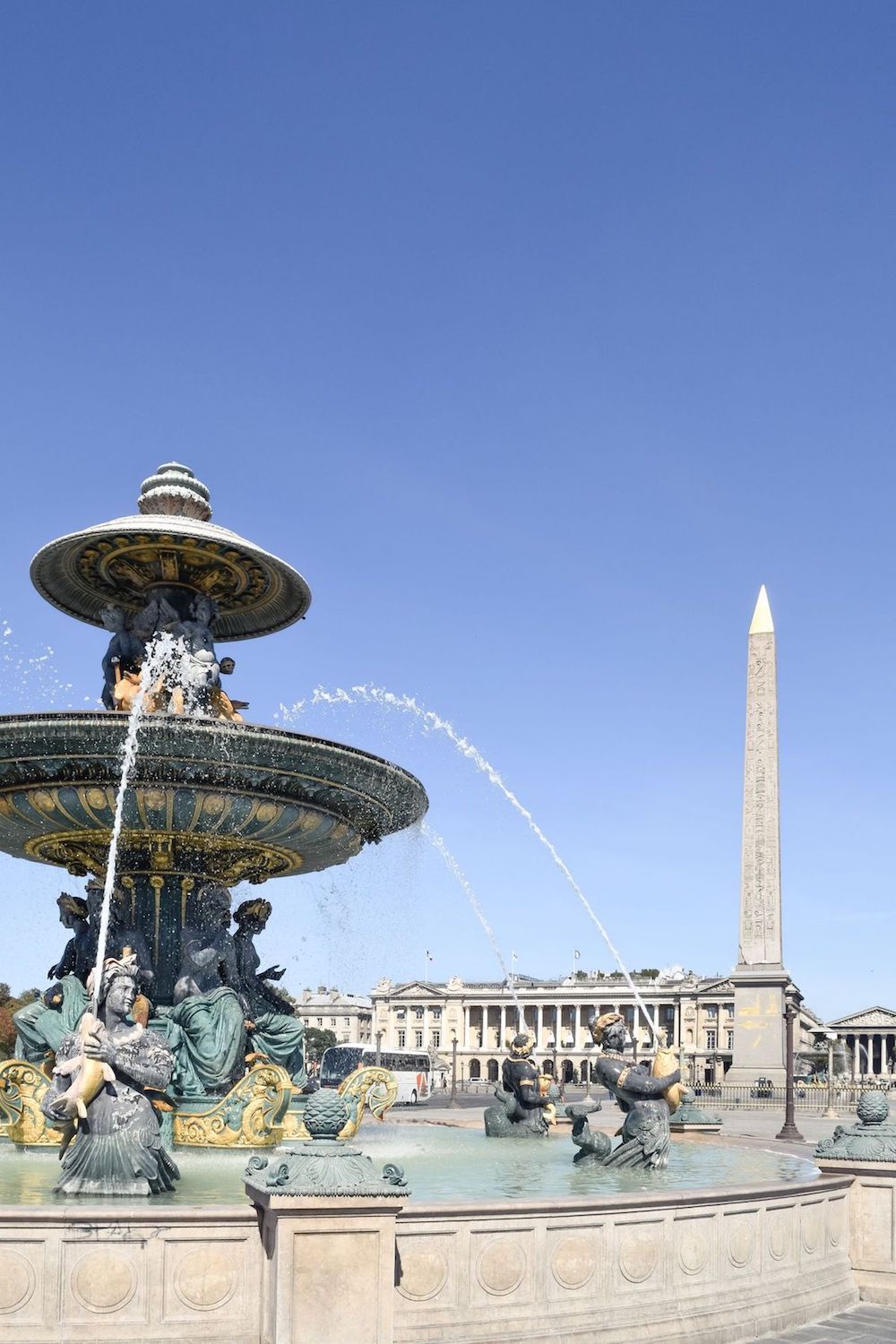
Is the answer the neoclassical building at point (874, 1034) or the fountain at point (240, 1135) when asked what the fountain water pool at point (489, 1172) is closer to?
the fountain at point (240, 1135)

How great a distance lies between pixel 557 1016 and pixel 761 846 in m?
90.1

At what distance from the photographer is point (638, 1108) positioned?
1069 cm

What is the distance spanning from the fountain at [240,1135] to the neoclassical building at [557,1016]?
108366 millimetres

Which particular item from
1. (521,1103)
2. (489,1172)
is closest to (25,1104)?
(489,1172)

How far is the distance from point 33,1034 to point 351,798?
352cm

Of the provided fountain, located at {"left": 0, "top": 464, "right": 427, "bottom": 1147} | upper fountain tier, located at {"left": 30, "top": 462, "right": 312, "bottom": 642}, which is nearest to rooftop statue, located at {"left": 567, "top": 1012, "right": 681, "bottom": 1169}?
fountain, located at {"left": 0, "top": 464, "right": 427, "bottom": 1147}

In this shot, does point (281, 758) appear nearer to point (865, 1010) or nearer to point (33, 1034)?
point (33, 1034)

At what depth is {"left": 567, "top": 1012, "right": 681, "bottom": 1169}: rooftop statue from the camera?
10492 millimetres

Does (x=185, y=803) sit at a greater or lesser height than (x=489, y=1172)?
greater

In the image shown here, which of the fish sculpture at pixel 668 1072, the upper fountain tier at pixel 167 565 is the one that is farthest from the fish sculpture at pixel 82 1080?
the upper fountain tier at pixel 167 565

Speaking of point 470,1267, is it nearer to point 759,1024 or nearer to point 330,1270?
point 330,1270

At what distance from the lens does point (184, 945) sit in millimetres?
12922

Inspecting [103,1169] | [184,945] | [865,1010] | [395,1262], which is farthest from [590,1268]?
[865,1010]

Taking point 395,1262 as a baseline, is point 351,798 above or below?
above
